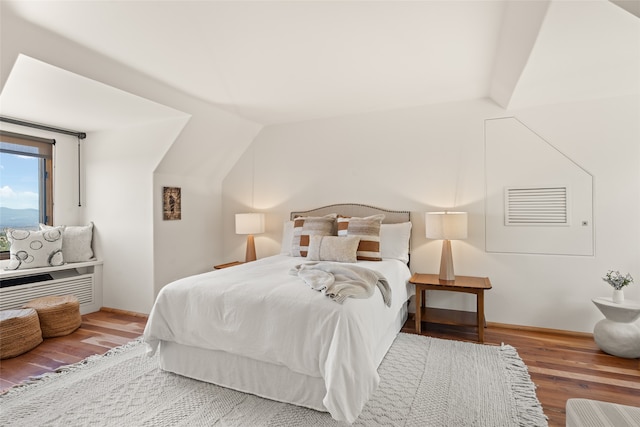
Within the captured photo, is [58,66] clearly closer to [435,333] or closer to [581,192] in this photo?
[435,333]

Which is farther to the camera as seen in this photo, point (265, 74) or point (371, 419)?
point (265, 74)

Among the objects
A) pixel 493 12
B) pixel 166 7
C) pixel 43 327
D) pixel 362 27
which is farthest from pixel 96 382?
pixel 493 12

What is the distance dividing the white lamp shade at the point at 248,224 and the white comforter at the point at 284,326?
1.72 meters

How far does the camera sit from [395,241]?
12.1 feet

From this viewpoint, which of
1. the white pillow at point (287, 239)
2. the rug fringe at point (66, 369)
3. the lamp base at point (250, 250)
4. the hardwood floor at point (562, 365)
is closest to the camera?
the hardwood floor at point (562, 365)

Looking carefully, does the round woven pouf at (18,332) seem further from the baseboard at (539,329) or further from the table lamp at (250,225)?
the baseboard at (539,329)

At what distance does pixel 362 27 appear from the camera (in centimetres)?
228

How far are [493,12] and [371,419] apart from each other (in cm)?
256

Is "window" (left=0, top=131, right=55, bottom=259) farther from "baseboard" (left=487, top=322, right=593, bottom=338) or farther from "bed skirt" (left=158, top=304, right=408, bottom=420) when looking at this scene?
"baseboard" (left=487, top=322, right=593, bottom=338)

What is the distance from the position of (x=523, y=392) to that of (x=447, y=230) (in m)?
1.49

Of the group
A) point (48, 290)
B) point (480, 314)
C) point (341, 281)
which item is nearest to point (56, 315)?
point (48, 290)

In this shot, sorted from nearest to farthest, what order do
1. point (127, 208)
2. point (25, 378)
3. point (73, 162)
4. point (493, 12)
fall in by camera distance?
1. point (493, 12)
2. point (25, 378)
3. point (127, 208)
4. point (73, 162)

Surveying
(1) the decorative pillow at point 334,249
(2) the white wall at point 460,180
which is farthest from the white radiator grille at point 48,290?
(1) the decorative pillow at point 334,249

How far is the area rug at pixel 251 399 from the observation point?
1.96 m
